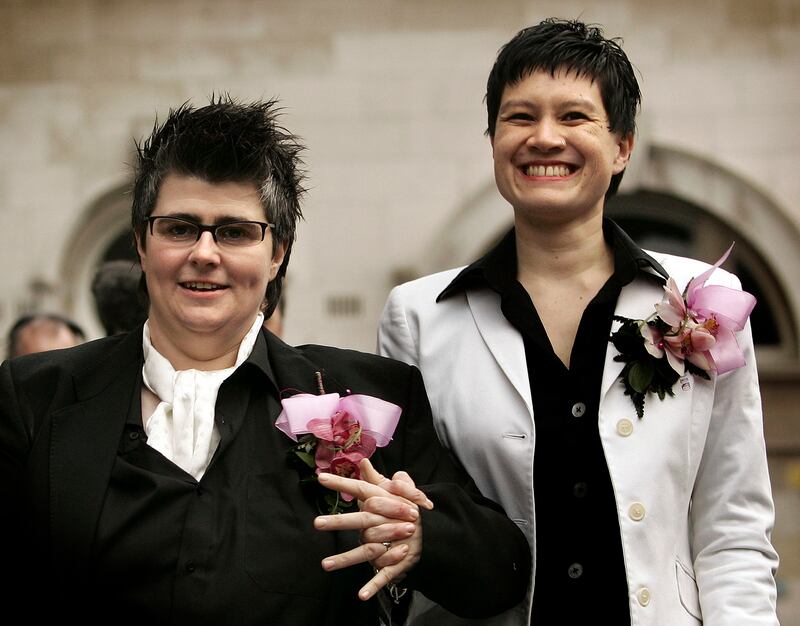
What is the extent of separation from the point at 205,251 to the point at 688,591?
1361 millimetres

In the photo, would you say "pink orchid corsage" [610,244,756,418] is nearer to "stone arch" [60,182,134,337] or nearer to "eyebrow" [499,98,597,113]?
"eyebrow" [499,98,597,113]

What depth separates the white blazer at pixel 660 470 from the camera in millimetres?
2639

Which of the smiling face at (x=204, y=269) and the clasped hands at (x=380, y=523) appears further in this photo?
the smiling face at (x=204, y=269)

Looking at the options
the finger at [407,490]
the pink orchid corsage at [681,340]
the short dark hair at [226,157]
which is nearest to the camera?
the finger at [407,490]

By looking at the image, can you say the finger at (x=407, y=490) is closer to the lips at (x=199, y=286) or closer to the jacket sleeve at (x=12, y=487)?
the lips at (x=199, y=286)

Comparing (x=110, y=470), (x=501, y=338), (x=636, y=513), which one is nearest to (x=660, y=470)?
(x=636, y=513)

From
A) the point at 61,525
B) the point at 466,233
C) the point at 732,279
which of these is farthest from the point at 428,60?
the point at 61,525

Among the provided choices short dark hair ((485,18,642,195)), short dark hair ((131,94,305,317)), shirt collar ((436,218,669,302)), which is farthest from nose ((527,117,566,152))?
short dark hair ((131,94,305,317))

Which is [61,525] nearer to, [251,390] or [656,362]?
[251,390]

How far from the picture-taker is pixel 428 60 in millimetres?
7543

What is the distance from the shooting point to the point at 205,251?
7.94 ft

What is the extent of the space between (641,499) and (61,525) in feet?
4.17

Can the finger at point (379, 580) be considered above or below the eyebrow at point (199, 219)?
below

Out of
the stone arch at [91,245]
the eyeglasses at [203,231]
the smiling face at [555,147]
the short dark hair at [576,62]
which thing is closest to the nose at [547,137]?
the smiling face at [555,147]
